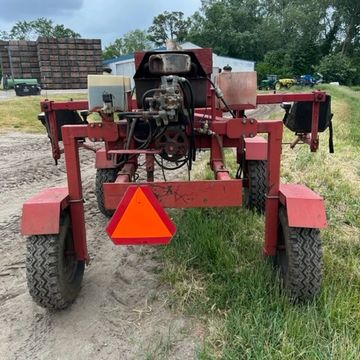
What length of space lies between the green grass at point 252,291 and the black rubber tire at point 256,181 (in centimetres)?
14

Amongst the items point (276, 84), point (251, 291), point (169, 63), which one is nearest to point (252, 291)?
point (251, 291)

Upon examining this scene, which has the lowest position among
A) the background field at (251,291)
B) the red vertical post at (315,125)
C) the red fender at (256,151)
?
the background field at (251,291)

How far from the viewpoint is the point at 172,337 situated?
8.69 ft

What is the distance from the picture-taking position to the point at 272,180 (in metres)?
3.00

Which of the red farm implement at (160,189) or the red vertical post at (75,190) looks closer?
the red farm implement at (160,189)

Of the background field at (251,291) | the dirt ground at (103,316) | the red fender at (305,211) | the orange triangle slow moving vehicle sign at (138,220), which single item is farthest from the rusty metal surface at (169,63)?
the dirt ground at (103,316)

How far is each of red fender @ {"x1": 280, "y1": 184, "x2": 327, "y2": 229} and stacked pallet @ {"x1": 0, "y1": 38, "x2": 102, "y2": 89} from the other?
32747 millimetres

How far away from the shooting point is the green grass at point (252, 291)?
95.7 inches

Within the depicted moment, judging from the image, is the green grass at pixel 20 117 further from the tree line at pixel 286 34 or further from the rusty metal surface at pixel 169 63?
the tree line at pixel 286 34

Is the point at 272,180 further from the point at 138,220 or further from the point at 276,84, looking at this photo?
the point at 276,84

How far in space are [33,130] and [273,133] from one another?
38.9ft

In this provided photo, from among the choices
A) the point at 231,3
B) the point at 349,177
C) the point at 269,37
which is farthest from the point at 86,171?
the point at 231,3

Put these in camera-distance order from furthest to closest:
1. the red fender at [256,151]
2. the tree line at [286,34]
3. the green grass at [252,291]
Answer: the tree line at [286,34] → the red fender at [256,151] → the green grass at [252,291]

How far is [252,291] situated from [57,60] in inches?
1367
